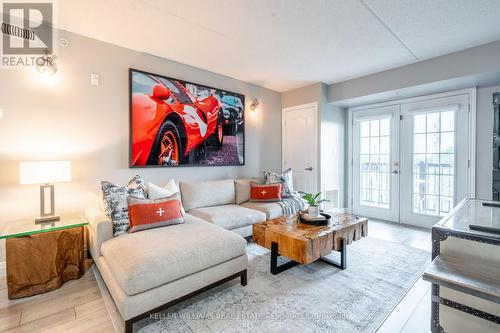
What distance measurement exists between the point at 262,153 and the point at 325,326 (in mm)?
3251

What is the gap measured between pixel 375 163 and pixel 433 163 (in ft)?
2.89

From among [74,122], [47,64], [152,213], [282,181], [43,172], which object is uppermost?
[47,64]

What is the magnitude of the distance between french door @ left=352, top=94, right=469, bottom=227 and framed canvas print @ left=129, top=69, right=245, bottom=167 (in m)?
2.42

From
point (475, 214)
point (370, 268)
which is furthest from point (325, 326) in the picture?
point (475, 214)

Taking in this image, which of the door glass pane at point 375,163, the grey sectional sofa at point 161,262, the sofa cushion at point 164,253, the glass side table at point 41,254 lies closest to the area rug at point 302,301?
the grey sectional sofa at point 161,262

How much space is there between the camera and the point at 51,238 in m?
2.06

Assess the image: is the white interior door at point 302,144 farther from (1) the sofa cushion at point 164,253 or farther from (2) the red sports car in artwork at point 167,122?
(1) the sofa cushion at point 164,253

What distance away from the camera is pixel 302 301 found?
1.90 m

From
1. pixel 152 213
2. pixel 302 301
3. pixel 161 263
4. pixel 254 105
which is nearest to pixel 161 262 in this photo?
pixel 161 263

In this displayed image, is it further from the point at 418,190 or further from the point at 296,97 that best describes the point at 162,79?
the point at 418,190

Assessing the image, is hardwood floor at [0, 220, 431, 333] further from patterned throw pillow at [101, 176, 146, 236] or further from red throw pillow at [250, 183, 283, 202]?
red throw pillow at [250, 183, 283, 202]

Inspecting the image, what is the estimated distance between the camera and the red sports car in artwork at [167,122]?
305 centimetres

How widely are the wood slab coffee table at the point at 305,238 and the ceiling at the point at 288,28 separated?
81.5 inches
